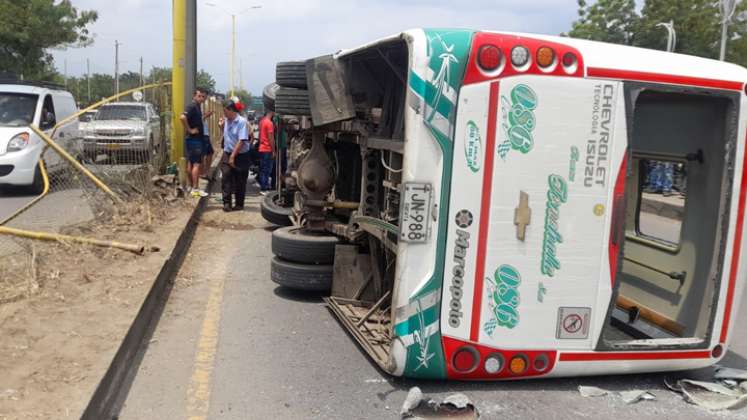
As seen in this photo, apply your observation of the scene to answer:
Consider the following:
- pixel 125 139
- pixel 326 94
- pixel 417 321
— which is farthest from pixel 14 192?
pixel 417 321

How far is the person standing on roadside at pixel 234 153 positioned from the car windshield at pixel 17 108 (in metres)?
4.18

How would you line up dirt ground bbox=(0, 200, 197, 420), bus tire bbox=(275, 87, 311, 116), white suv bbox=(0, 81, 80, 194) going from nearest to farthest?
1. dirt ground bbox=(0, 200, 197, 420)
2. bus tire bbox=(275, 87, 311, 116)
3. white suv bbox=(0, 81, 80, 194)

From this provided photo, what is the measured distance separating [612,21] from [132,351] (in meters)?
35.4

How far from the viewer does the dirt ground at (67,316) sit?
3.61m

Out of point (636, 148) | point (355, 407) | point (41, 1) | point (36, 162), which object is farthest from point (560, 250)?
point (41, 1)

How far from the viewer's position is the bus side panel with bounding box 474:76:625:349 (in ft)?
13.0

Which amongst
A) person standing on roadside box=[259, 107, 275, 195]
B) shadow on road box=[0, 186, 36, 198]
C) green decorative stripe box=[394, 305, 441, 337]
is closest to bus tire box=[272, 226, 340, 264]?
green decorative stripe box=[394, 305, 441, 337]

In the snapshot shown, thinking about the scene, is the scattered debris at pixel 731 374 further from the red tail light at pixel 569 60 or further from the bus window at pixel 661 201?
the red tail light at pixel 569 60

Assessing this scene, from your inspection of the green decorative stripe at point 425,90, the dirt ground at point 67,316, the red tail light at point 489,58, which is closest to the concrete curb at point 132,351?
the dirt ground at point 67,316

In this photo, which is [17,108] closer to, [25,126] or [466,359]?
[25,126]

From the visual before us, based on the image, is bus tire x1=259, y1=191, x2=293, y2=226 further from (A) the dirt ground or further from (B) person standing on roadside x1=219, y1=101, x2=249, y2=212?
(B) person standing on roadside x1=219, y1=101, x2=249, y2=212

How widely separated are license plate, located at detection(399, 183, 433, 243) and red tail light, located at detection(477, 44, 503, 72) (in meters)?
0.78

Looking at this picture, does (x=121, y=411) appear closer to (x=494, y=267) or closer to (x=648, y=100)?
(x=494, y=267)

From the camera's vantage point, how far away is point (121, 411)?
152 inches
